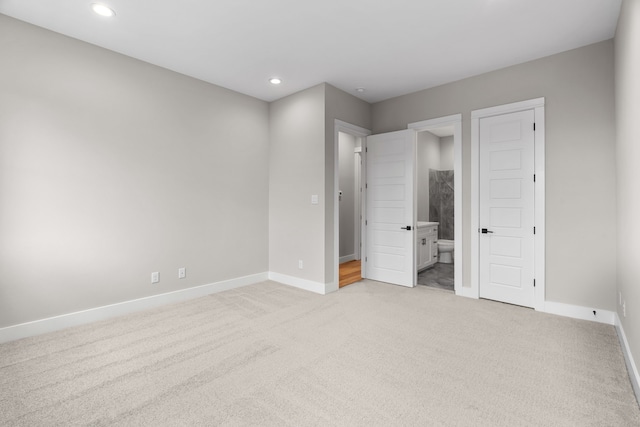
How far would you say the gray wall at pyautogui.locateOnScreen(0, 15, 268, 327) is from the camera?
9.01ft

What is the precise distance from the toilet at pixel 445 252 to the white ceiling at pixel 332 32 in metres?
3.51

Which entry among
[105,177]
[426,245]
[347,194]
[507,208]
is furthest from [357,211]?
[105,177]

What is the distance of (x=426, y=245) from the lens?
5.74 meters

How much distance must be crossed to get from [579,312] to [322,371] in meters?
2.88

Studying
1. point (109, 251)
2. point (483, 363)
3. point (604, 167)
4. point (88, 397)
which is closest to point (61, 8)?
point (109, 251)

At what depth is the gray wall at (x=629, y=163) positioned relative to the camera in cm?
196

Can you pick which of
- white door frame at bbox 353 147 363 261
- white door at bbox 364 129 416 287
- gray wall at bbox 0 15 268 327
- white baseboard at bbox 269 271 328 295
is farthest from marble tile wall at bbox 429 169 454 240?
gray wall at bbox 0 15 268 327

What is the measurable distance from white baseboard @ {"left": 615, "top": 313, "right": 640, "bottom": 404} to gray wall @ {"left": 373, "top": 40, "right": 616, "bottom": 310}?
433 millimetres

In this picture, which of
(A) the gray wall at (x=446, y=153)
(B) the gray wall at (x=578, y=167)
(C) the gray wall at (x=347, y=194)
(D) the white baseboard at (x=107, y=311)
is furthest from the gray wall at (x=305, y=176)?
(A) the gray wall at (x=446, y=153)

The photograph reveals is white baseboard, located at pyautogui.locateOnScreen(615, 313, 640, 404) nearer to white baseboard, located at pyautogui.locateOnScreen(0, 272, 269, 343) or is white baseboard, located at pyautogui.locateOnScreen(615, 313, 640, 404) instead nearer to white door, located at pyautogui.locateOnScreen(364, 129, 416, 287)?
white door, located at pyautogui.locateOnScreen(364, 129, 416, 287)

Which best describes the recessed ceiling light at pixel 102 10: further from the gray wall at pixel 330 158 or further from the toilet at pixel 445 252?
the toilet at pixel 445 252

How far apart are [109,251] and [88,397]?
1.75 metres

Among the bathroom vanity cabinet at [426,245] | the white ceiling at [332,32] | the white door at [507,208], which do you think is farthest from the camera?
the bathroom vanity cabinet at [426,245]

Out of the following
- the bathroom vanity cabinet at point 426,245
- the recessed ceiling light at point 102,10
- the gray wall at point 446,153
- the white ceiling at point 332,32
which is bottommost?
the bathroom vanity cabinet at point 426,245
